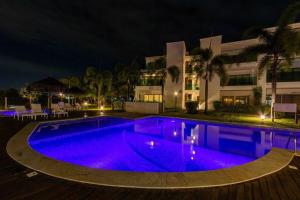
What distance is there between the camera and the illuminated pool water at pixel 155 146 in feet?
19.5

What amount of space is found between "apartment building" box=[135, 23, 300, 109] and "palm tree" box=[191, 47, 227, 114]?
2.14 m

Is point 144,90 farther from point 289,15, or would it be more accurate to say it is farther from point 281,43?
point 289,15

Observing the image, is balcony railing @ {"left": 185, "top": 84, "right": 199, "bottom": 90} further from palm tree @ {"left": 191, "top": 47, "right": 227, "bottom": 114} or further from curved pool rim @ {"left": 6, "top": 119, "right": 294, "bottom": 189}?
curved pool rim @ {"left": 6, "top": 119, "right": 294, "bottom": 189}

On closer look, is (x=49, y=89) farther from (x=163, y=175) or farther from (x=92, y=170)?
(x=163, y=175)

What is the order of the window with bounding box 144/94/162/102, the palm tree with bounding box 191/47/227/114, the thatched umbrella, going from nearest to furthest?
the thatched umbrella, the palm tree with bounding box 191/47/227/114, the window with bounding box 144/94/162/102

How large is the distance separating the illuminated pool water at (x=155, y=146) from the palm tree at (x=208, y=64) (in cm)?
727

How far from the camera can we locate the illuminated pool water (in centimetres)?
596

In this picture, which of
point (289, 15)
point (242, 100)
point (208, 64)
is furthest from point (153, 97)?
point (289, 15)

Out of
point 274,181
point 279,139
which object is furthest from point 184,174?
point 279,139

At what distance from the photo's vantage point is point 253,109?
17.0 m

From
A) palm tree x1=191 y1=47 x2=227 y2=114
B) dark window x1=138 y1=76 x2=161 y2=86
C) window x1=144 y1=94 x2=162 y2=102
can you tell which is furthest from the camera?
window x1=144 y1=94 x2=162 y2=102

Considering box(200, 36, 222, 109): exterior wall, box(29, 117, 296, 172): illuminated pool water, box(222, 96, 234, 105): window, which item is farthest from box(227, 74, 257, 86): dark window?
box(29, 117, 296, 172): illuminated pool water

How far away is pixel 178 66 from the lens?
26.2m

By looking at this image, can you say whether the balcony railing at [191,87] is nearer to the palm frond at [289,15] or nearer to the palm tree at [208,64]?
the palm tree at [208,64]
